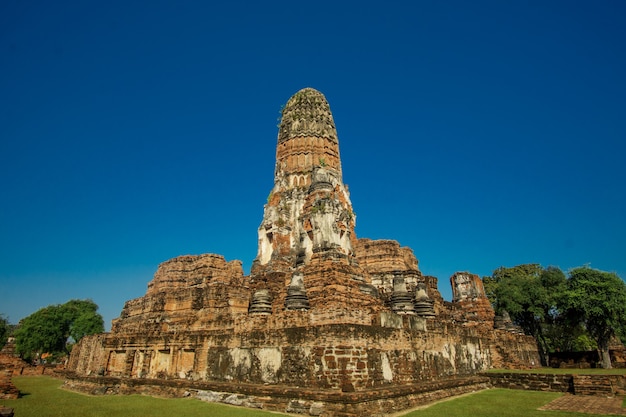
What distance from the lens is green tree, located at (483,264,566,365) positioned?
121 ft

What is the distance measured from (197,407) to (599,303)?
2663 cm

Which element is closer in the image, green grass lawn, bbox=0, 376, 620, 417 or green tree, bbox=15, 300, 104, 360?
green grass lawn, bbox=0, 376, 620, 417

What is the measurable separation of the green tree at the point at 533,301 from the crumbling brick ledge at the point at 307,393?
22990mm

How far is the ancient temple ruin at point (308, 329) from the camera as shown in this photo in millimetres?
12109

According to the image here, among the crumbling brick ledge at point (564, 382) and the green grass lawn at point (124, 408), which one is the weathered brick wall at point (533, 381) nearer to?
the crumbling brick ledge at point (564, 382)

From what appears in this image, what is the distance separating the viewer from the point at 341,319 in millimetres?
12945

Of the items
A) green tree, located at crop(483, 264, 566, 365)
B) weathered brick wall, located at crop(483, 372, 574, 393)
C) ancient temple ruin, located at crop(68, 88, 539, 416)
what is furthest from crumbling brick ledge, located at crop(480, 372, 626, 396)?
green tree, located at crop(483, 264, 566, 365)

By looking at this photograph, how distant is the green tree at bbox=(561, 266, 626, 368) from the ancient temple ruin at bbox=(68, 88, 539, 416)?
13.7ft

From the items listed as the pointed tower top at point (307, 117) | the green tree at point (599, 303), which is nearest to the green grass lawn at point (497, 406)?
the green tree at point (599, 303)

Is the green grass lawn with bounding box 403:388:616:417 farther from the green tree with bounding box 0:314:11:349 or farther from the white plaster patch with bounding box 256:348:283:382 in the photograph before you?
the green tree with bounding box 0:314:11:349

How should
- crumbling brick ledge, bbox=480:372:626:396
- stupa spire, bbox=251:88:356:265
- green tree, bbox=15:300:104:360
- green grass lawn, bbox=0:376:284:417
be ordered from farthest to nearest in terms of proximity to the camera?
green tree, bbox=15:300:104:360 → stupa spire, bbox=251:88:356:265 → crumbling brick ledge, bbox=480:372:626:396 → green grass lawn, bbox=0:376:284:417

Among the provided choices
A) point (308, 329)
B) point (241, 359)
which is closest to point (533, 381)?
Result: point (308, 329)

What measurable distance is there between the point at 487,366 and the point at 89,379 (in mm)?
20078

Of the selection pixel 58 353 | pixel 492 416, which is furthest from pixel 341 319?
pixel 58 353
